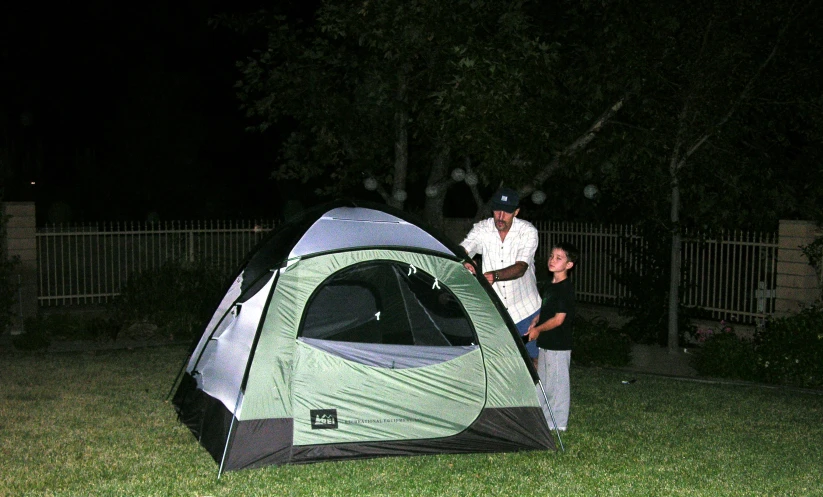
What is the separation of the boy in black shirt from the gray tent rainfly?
0.61ft

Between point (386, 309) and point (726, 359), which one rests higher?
point (386, 309)

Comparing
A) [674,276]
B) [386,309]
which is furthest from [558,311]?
[674,276]

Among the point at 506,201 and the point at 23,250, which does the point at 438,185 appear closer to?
the point at 23,250

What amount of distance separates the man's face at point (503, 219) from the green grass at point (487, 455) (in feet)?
5.43

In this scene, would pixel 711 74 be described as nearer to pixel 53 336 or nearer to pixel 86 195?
pixel 53 336

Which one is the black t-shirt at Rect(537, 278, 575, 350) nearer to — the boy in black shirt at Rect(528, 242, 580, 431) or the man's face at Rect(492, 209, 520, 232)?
the boy in black shirt at Rect(528, 242, 580, 431)

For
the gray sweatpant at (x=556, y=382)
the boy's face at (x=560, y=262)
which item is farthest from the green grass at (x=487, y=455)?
the boy's face at (x=560, y=262)

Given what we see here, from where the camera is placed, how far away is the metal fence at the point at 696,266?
1216cm

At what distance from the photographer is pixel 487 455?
662 cm

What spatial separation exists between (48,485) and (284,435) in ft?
4.89

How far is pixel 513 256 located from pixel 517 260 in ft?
0.15

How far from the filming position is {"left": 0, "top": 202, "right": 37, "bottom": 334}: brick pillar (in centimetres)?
1282

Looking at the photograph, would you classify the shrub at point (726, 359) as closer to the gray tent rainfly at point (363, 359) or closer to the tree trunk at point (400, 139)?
the gray tent rainfly at point (363, 359)

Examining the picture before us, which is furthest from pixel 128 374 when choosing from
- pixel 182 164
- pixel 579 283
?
pixel 182 164
